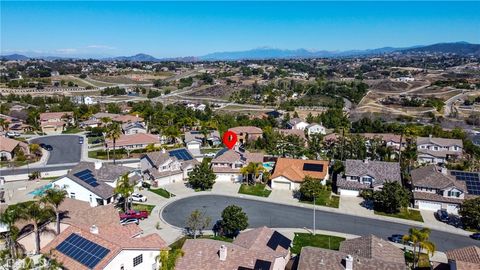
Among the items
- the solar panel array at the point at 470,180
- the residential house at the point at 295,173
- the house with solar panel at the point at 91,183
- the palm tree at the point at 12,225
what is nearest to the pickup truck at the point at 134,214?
the house with solar panel at the point at 91,183

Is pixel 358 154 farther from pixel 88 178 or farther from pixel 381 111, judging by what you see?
pixel 381 111

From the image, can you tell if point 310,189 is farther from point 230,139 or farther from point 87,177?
point 230,139

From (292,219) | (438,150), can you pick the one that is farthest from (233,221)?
(438,150)

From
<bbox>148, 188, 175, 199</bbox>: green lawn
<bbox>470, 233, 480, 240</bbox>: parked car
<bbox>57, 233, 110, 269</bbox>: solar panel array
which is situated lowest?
<bbox>470, 233, 480, 240</bbox>: parked car

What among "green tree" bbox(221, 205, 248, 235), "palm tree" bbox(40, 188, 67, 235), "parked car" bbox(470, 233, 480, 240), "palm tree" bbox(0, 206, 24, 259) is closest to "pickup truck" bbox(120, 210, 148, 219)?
"palm tree" bbox(40, 188, 67, 235)

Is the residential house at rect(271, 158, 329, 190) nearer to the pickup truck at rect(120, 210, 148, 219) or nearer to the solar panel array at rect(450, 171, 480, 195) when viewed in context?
the solar panel array at rect(450, 171, 480, 195)

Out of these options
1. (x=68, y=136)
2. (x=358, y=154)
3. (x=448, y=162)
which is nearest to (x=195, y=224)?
(x=358, y=154)
